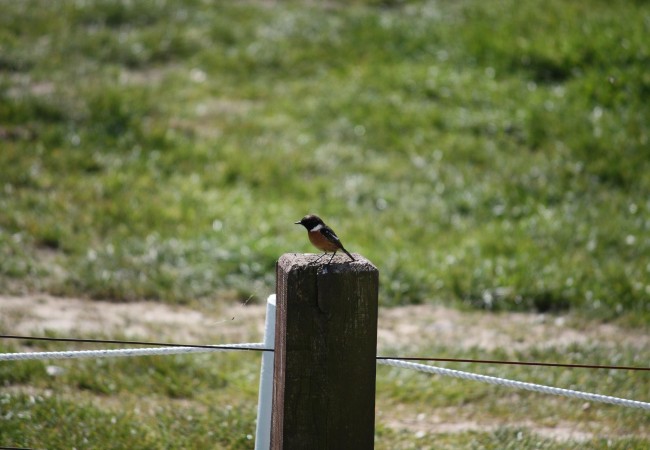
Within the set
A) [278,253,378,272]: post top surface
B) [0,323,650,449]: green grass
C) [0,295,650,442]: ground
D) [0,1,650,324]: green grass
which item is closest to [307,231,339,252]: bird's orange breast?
[278,253,378,272]: post top surface

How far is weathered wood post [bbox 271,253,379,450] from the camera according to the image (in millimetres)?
2725

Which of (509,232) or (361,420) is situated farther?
(509,232)

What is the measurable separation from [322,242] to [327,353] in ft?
1.61

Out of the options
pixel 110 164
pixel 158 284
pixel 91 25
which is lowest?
pixel 158 284

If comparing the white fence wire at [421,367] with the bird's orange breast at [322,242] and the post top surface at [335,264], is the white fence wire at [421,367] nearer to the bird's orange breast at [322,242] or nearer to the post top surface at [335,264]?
the bird's orange breast at [322,242]

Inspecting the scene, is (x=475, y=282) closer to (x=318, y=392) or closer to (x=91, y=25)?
(x=318, y=392)

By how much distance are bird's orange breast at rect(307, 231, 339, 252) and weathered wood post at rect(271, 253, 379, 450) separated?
0.92ft

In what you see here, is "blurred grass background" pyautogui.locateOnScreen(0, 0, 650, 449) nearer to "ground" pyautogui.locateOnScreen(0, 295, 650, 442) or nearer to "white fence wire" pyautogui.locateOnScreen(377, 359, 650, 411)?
"ground" pyautogui.locateOnScreen(0, 295, 650, 442)

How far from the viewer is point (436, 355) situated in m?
6.38

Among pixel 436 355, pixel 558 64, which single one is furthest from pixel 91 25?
pixel 436 355

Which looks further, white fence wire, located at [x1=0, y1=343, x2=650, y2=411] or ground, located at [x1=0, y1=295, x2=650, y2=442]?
ground, located at [x1=0, y1=295, x2=650, y2=442]

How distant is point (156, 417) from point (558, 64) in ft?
28.3

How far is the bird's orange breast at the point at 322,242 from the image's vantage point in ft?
10.1

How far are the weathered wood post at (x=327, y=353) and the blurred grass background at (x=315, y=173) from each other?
2077mm
